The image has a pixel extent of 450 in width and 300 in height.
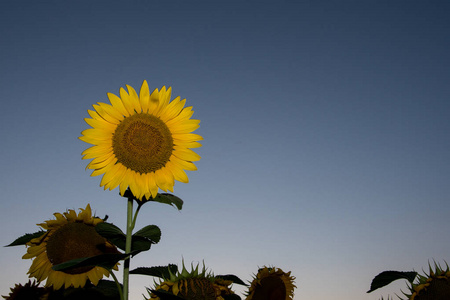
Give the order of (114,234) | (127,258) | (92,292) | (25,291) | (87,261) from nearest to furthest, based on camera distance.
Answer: (87,261) < (127,258) < (114,234) < (92,292) < (25,291)

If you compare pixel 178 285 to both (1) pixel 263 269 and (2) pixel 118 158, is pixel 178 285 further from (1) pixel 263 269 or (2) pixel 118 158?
(1) pixel 263 269

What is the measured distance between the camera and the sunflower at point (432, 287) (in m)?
4.98

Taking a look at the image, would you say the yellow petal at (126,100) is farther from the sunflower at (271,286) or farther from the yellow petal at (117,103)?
the sunflower at (271,286)

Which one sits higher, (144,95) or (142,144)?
(144,95)

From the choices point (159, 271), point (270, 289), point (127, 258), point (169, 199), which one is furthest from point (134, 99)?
point (270, 289)

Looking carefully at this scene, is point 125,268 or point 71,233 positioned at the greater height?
point 71,233

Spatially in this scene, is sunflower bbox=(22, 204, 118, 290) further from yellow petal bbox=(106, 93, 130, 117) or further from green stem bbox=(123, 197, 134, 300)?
yellow petal bbox=(106, 93, 130, 117)

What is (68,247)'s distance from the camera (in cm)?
461

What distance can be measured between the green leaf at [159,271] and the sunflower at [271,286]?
91.0 inches

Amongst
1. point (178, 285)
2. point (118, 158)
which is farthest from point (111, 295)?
point (118, 158)

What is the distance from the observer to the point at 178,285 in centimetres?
398

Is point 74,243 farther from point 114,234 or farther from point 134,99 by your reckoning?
point 134,99

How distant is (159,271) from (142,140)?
1297 mm

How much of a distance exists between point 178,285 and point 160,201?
0.83m
